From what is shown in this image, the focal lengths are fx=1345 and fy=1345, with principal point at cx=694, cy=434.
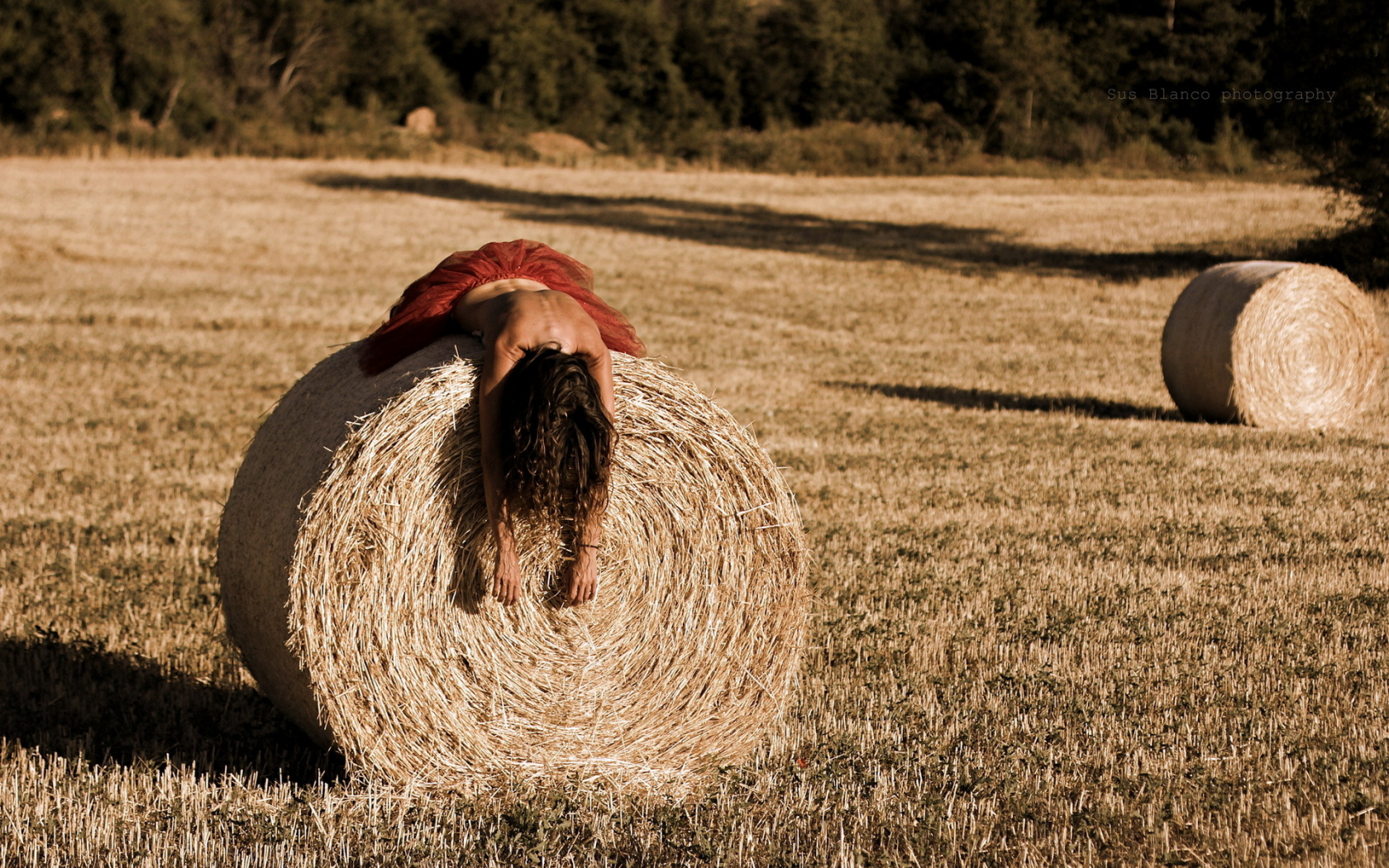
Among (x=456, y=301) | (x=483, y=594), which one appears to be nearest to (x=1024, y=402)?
(x=456, y=301)

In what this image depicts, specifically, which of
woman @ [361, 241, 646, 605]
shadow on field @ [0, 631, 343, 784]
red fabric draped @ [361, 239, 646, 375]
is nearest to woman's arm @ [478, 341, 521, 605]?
woman @ [361, 241, 646, 605]

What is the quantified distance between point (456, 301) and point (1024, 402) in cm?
927

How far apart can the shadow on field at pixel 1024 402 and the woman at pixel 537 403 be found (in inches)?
337

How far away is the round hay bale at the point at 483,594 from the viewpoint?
192 inches

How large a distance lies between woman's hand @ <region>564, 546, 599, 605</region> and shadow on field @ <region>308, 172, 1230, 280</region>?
21307mm

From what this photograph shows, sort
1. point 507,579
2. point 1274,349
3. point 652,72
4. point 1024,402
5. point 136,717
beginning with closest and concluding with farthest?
point 507,579 → point 136,717 → point 1274,349 → point 1024,402 → point 652,72

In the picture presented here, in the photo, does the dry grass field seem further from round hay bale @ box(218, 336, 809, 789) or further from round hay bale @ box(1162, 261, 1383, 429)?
round hay bale @ box(1162, 261, 1383, 429)

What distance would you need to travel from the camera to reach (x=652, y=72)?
66750 millimetres

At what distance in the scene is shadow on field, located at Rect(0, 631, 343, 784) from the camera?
5.40 meters

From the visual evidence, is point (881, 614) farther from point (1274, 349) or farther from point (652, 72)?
point (652, 72)

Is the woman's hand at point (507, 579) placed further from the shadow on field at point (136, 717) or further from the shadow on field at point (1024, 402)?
the shadow on field at point (1024, 402)

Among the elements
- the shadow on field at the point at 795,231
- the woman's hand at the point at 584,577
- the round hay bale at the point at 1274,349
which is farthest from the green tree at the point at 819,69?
the woman's hand at the point at 584,577

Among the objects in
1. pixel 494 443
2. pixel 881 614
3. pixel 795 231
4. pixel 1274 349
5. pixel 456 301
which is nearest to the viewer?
pixel 494 443

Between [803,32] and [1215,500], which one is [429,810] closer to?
[1215,500]
